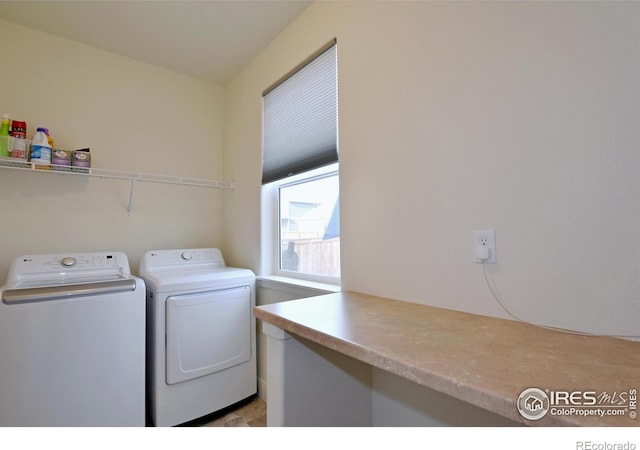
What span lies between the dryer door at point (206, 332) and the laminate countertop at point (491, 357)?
2.95ft

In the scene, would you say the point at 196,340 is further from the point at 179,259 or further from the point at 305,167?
the point at 305,167

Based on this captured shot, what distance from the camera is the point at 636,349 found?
2.30 ft

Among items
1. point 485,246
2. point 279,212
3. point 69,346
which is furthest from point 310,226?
point 69,346

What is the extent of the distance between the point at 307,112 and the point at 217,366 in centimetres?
174

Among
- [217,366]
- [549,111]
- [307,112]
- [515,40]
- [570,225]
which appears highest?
[307,112]

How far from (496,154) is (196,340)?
186 cm

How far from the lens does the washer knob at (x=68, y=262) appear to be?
1750mm

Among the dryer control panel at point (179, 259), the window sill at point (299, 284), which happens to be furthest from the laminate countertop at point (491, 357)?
the dryer control panel at point (179, 259)

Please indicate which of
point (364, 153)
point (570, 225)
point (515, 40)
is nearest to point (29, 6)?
point (364, 153)

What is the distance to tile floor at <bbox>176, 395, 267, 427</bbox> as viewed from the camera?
1.79m

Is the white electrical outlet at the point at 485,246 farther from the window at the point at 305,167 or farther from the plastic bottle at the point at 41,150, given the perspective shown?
the plastic bottle at the point at 41,150

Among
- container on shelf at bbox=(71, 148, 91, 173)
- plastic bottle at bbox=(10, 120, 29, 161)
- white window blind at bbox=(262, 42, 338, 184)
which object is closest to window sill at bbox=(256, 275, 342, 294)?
white window blind at bbox=(262, 42, 338, 184)
